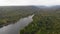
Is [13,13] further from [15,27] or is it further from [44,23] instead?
[44,23]

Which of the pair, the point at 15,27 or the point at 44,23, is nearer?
the point at 44,23

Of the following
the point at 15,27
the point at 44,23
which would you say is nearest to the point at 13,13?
the point at 15,27

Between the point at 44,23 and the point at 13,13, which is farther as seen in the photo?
the point at 13,13

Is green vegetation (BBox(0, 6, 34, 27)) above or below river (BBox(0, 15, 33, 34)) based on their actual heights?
above

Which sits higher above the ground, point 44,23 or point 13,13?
point 13,13

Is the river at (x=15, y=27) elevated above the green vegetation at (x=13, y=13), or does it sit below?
below

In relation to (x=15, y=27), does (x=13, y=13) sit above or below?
above

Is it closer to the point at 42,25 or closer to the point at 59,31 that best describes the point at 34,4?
the point at 42,25

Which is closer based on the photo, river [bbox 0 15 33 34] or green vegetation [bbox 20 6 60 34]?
green vegetation [bbox 20 6 60 34]
